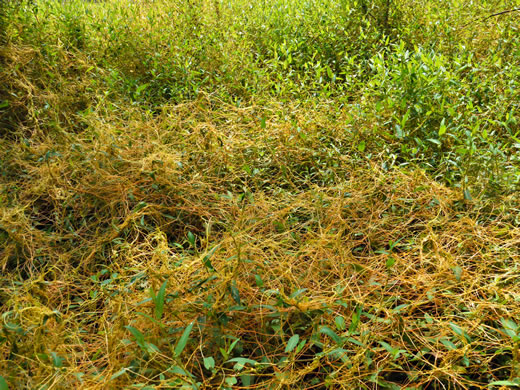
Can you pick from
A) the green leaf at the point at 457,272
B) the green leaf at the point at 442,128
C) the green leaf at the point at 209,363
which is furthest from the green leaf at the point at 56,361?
the green leaf at the point at 442,128

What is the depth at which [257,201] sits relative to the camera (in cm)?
238

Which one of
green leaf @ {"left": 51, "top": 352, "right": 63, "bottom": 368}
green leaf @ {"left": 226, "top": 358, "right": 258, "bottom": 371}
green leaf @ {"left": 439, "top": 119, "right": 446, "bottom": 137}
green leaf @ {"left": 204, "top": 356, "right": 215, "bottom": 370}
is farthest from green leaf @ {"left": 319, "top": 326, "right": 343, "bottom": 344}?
green leaf @ {"left": 439, "top": 119, "right": 446, "bottom": 137}

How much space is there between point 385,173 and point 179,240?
110cm

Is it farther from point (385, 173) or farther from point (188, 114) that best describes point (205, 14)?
point (385, 173)

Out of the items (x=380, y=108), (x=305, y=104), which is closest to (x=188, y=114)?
(x=305, y=104)

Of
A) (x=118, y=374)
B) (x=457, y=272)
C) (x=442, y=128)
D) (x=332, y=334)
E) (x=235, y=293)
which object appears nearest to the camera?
(x=118, y=374)

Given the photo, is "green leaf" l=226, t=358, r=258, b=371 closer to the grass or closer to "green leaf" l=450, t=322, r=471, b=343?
the grass

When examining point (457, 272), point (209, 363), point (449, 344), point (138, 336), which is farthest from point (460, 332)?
point (138, 336)

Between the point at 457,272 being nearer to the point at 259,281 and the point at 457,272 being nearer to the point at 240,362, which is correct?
the point at 259,281

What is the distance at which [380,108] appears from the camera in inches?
103

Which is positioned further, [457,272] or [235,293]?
[457,272]

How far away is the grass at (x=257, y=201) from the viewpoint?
5.17 feet

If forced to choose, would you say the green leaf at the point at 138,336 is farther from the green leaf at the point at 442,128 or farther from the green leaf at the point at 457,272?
the green leaf at the point at 442,128

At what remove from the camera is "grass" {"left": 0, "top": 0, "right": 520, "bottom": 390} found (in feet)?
5.17
